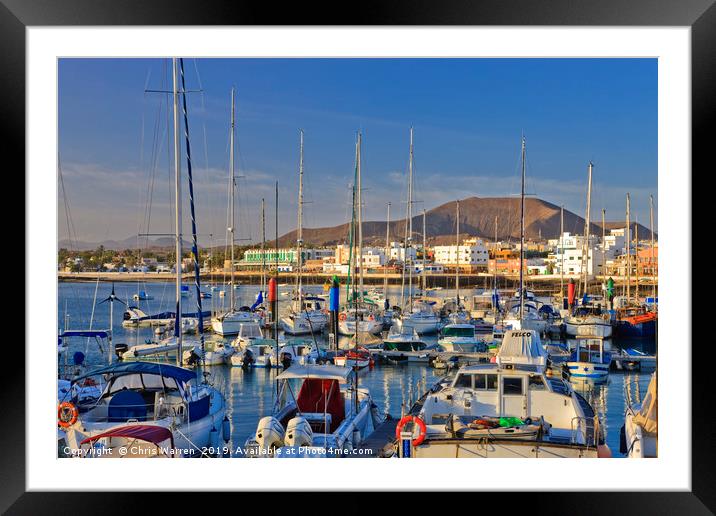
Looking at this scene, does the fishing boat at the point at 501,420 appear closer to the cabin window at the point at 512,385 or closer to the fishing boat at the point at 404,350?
the cabin window at the point at 512,385

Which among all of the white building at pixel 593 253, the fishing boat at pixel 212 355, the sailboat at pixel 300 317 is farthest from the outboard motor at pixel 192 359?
the white building at pixel 593 253

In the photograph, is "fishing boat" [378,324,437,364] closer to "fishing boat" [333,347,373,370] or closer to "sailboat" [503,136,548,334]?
"fishing boat" [333,347,373,370]

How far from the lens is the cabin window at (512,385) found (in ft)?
20.8

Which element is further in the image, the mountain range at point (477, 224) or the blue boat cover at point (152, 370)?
the mountain range at point (477, 224)

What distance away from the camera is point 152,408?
267 inches

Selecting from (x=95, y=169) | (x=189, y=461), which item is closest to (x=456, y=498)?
(x=189, y=461)

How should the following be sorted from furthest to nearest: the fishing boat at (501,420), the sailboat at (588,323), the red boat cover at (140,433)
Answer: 1. the sailboat at (588,323)
2. the red boat cover at (140,433)
3. the fishing boat at (501,420)

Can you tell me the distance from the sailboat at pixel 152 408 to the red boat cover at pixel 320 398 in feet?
2.94

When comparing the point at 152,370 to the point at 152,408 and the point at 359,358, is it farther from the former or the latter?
the point at 359,358

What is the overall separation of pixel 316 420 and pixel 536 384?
237 centimetres

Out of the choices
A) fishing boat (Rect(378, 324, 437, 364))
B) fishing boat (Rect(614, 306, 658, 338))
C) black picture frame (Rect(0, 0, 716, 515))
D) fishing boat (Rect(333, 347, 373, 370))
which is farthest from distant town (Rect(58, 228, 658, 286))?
black picture frame (Rect(0, 0, 716, 515))

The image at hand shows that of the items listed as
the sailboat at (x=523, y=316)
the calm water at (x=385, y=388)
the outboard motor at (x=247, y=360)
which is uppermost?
the sailboat at (x=523, y=316)

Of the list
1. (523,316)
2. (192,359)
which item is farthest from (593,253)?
(192,359)
